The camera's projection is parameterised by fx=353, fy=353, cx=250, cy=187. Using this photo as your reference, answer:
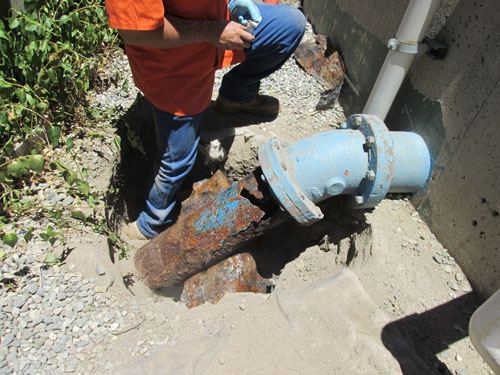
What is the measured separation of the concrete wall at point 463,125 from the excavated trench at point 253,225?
456mm

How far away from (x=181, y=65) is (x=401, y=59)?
4.04ft

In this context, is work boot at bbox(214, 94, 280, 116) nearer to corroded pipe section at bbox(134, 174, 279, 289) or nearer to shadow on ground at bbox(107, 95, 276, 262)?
Result: shadow on ground at bbox(107, 95, 276, 262)

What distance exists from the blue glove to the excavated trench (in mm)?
798

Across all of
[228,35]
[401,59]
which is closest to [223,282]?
Result: [228,35]

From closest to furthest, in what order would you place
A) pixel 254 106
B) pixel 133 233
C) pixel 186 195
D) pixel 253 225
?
pixel 253 225 < pixel 133 233 < pixel 254 106 < pixel 186 195

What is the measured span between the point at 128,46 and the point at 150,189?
3.19ft

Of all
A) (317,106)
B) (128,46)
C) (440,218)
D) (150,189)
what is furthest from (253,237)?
(317,106)

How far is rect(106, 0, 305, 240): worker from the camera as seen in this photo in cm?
153

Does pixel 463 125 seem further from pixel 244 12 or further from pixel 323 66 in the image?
pixel 323 66

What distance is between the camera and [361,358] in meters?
1.40

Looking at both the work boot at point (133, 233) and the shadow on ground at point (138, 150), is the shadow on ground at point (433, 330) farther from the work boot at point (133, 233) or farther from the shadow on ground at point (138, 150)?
the work boot at point (133, 233)

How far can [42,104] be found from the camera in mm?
1977

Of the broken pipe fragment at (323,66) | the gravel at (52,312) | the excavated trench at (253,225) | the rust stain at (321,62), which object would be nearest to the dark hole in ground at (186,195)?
the excavated trench at (253,225)

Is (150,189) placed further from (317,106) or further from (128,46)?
(317,106)
